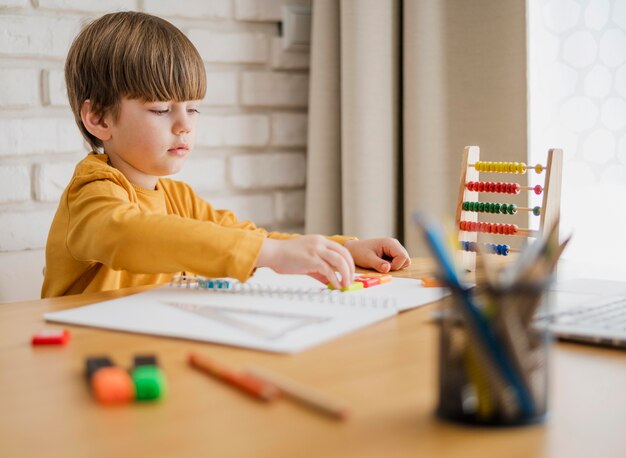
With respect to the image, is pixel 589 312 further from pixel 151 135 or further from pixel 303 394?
pixel 151 135

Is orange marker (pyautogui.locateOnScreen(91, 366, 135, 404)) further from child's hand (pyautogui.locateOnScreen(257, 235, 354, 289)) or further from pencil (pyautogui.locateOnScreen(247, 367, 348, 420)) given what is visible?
child's hand (pyautogui.locateOnScreen(257, 235, 354, 289))

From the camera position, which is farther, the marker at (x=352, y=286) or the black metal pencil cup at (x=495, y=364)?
the marker at (x=352, y=286)

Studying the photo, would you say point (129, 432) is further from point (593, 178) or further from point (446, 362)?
point (593, 178)

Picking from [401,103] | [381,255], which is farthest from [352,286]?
[401,103]

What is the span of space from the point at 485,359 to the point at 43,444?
301 mm

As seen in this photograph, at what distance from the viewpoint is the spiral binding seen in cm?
100

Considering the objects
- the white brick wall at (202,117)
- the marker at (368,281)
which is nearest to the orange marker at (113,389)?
the marker at (368,281)

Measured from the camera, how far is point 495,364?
21.9 inches

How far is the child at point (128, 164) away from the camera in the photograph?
1.15 meters

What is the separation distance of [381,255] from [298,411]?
0.77 metres

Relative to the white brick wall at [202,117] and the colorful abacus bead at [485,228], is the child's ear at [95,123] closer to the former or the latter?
the white brick wall at [202,117]

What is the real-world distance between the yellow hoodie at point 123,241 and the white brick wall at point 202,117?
0.31 metres

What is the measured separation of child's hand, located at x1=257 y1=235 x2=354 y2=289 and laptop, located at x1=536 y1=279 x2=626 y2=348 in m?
0.26

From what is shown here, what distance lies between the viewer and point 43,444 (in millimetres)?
571
